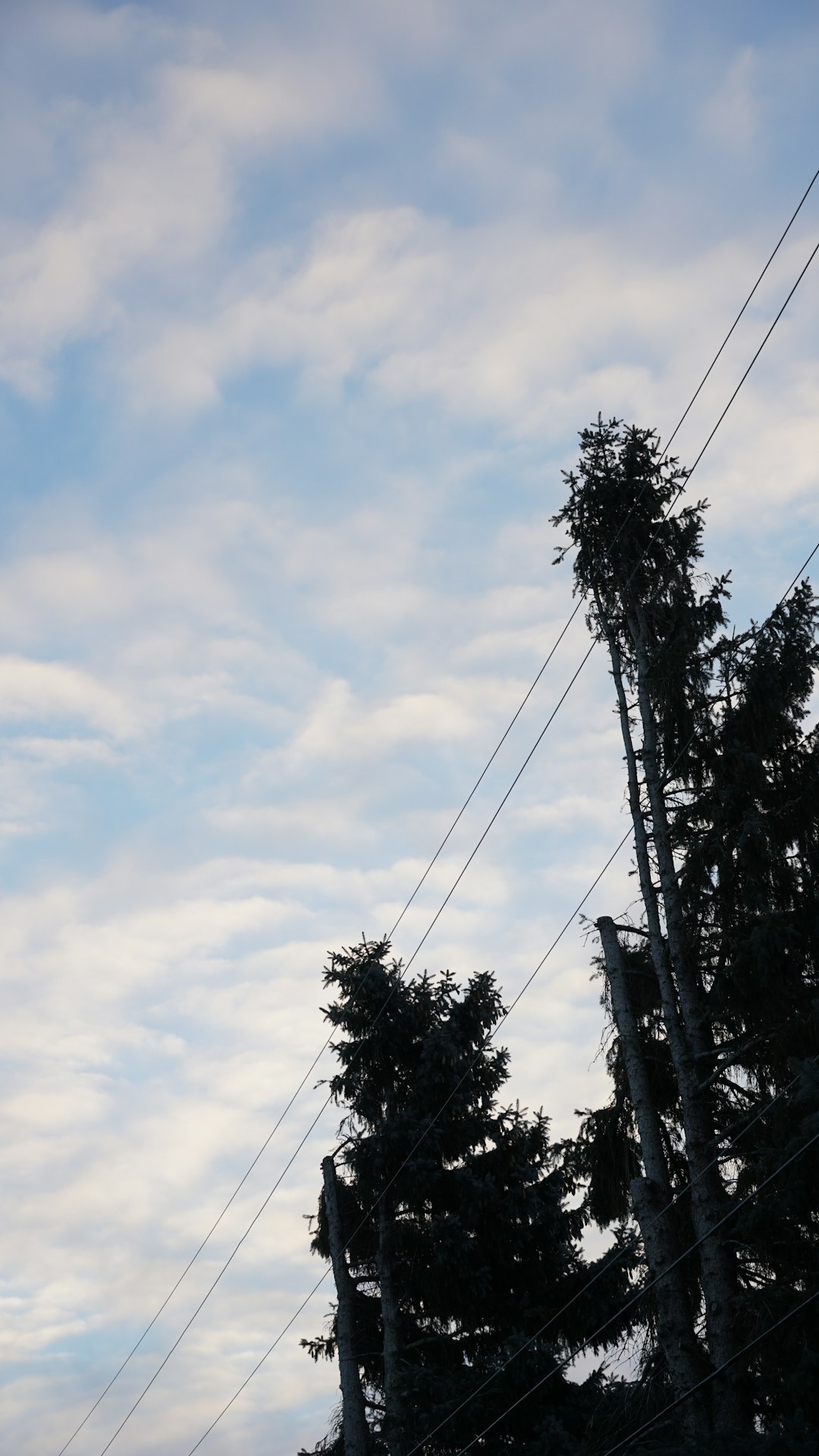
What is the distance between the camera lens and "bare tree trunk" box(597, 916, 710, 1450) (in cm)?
1425

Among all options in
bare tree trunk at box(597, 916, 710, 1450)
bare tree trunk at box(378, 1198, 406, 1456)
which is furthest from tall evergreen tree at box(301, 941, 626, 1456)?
bare tree trunk at box(597, 916, 710, 1450)

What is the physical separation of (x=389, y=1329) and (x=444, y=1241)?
6.21 ft

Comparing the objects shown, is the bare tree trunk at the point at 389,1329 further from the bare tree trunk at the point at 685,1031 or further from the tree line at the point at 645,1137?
the bare tree trunk at the point at 685,1031

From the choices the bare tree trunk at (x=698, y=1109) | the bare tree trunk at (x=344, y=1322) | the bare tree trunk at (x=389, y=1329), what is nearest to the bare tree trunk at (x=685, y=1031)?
the bare tree trunk at (x=698, y=1109)

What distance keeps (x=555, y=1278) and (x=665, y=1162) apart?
5.22 meters

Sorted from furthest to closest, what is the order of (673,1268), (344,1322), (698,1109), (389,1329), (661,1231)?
(389,1329) < (344,1322) < (698,1109) < (661,1231) < (673,1268)

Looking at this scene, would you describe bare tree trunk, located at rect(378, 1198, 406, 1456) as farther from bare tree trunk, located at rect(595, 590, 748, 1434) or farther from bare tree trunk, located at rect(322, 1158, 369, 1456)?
bare tree trunk, located at rect(595, 590, 748, 1434)

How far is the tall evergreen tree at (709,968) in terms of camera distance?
14016 mm

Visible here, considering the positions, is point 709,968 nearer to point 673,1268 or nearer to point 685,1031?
point 685,1031

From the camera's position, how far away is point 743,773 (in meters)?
15.6

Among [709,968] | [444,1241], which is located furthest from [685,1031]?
[444,1241]

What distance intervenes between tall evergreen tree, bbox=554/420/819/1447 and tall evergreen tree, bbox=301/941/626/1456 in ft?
8.02

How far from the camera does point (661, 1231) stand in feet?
48.5

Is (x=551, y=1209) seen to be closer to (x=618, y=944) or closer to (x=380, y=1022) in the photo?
(x=380, y=1022)
